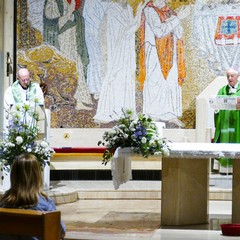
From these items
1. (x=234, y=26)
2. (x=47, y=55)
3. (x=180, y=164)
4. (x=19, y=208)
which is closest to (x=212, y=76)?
(x=234, y=26)

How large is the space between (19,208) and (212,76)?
991cm

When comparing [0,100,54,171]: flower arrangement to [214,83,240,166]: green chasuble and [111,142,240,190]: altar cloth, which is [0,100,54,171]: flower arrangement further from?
[214,83,240,166]: green chasuble

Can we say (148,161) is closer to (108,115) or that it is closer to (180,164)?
(108,115)

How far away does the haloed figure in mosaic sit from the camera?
14945 millimetres

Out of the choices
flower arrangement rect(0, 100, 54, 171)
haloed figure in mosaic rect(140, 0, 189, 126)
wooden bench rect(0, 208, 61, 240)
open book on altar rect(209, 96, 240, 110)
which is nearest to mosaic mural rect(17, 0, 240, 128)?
haloed figure in mosaic rect(140, 0, 189, 126)

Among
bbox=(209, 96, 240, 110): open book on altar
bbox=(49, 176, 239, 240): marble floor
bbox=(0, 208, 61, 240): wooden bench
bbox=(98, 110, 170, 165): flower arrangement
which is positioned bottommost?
bbox=(49, 176, 239, 240): marble floor

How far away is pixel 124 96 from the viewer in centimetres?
1501

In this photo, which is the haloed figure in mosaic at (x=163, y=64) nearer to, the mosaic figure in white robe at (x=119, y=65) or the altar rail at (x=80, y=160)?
the mosaic figure in white robe at (x=119, y=65)

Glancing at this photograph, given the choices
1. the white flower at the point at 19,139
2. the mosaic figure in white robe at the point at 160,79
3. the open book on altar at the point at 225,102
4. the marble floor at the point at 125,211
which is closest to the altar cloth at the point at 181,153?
the marble floor at the point at 125,211

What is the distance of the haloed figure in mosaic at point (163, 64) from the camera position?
14.9 meters

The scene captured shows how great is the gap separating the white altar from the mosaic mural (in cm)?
556

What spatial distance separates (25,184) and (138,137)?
3570 millimetres

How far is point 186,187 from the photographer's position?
9250mm

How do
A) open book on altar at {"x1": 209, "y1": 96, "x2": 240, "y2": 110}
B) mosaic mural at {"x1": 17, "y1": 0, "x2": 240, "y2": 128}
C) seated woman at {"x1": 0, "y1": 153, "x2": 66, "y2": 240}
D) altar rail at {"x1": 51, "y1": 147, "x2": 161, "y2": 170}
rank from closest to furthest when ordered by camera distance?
seated woman at {"x1": 0, "y1": 153, "x2": 66, "y2": 240} → open book on altar at {"x1": 209, "y1": 96, "x2": 240, "y2": 110} → altar rail at {"x1": 51, "y1": 147, "x2": 161, "y2": 170} → mosaic mural at {"x1": 17, "y1": 0, "x2": 240, "y2": 128}
